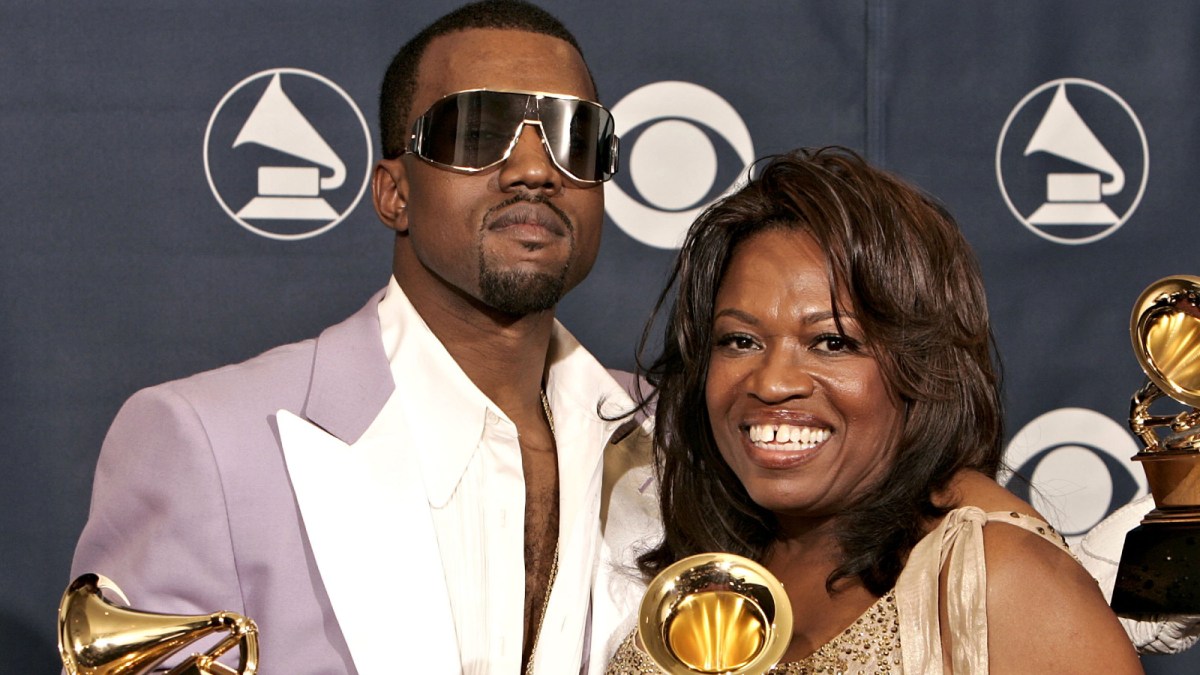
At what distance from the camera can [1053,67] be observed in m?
3.32

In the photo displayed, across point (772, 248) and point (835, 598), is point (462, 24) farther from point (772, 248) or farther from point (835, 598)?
point (835, 598)

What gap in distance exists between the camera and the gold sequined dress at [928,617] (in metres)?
1.88

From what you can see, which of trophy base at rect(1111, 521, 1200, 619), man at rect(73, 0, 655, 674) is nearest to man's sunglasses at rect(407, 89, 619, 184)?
man at rect(73, 0, 655, 674)

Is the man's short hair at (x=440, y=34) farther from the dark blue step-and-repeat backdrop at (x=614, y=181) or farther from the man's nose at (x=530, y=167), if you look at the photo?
the dark blue step-and-repeat backdrop at (x=614, y=181)

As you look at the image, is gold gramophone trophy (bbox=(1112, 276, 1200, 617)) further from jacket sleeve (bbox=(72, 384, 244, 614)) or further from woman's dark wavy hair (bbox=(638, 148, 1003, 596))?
jacket sleeve (bbox=(72, 384, 244, 614))

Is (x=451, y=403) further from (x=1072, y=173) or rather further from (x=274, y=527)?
(x=1072, y=173)

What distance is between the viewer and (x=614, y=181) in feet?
10.6

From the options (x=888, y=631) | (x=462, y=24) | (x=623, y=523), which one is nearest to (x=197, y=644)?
(x=623, y=523)

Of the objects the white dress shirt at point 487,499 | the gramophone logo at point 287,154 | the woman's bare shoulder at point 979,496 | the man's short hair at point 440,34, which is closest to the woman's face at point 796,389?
the woman's bare shoulder at point 979,496

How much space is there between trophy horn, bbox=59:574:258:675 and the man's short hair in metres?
1.39

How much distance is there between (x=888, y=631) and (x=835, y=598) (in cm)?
17

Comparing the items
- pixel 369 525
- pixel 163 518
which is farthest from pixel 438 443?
pixel 163 518

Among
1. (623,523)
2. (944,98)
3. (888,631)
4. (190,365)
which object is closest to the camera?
(888,631)

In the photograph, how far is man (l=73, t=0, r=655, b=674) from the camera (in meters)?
2.31
